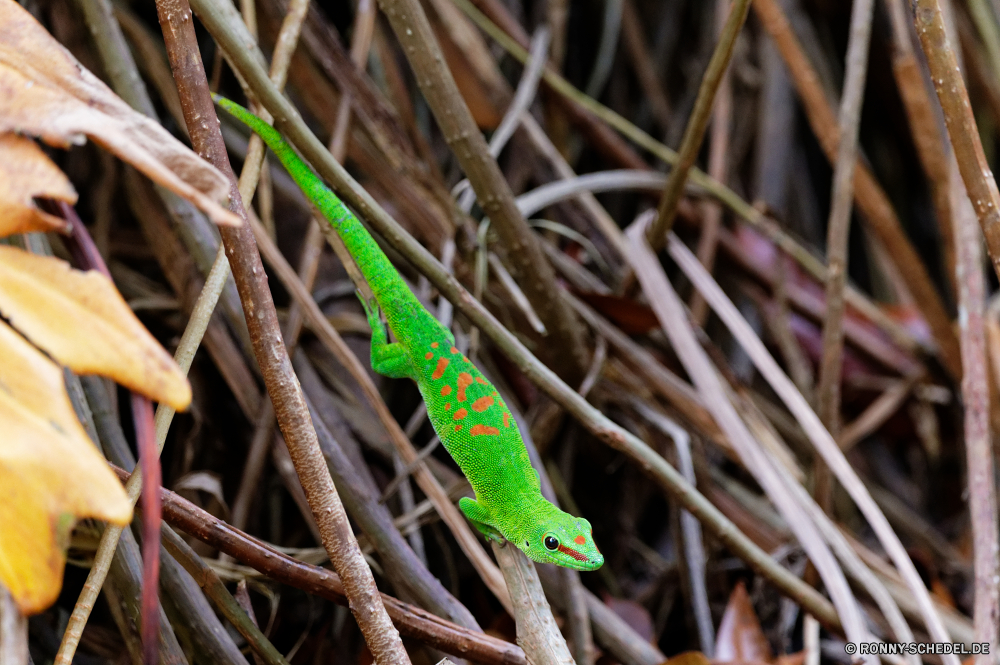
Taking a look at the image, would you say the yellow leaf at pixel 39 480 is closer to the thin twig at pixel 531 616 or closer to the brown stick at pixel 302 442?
the brown stick at pixel 302 442

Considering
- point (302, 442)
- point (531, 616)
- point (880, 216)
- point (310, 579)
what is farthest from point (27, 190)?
point (880, 216)

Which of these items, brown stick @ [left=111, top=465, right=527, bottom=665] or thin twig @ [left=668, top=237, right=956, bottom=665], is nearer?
brown stick @ [left=111, top=465, right=527, bottom=665]

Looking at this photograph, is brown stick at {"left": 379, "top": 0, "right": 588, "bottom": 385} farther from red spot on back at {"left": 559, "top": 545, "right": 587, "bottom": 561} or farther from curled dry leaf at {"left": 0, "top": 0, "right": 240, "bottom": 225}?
curled dry leaf at {"left": 0, "top": 0, "right": 240, "bottom": 225}

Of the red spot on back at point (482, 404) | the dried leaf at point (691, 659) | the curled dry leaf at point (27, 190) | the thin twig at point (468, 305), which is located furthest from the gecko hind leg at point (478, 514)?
the curled dry leaf at point (27, 190)

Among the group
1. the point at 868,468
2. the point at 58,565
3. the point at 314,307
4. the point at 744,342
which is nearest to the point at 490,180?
the point at 314,307

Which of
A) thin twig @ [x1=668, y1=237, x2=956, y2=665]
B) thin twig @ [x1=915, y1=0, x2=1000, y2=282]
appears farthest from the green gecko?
thin twig @ [x1=915, y1=0, x2=1000, y2=282]

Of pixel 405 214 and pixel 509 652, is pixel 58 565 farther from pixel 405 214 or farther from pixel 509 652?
pixel 405 214

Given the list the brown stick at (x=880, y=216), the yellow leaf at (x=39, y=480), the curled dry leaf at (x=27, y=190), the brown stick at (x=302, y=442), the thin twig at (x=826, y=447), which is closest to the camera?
the yellow leaf at (x=39, y=480)

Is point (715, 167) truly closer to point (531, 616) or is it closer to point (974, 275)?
point (974, 275)
